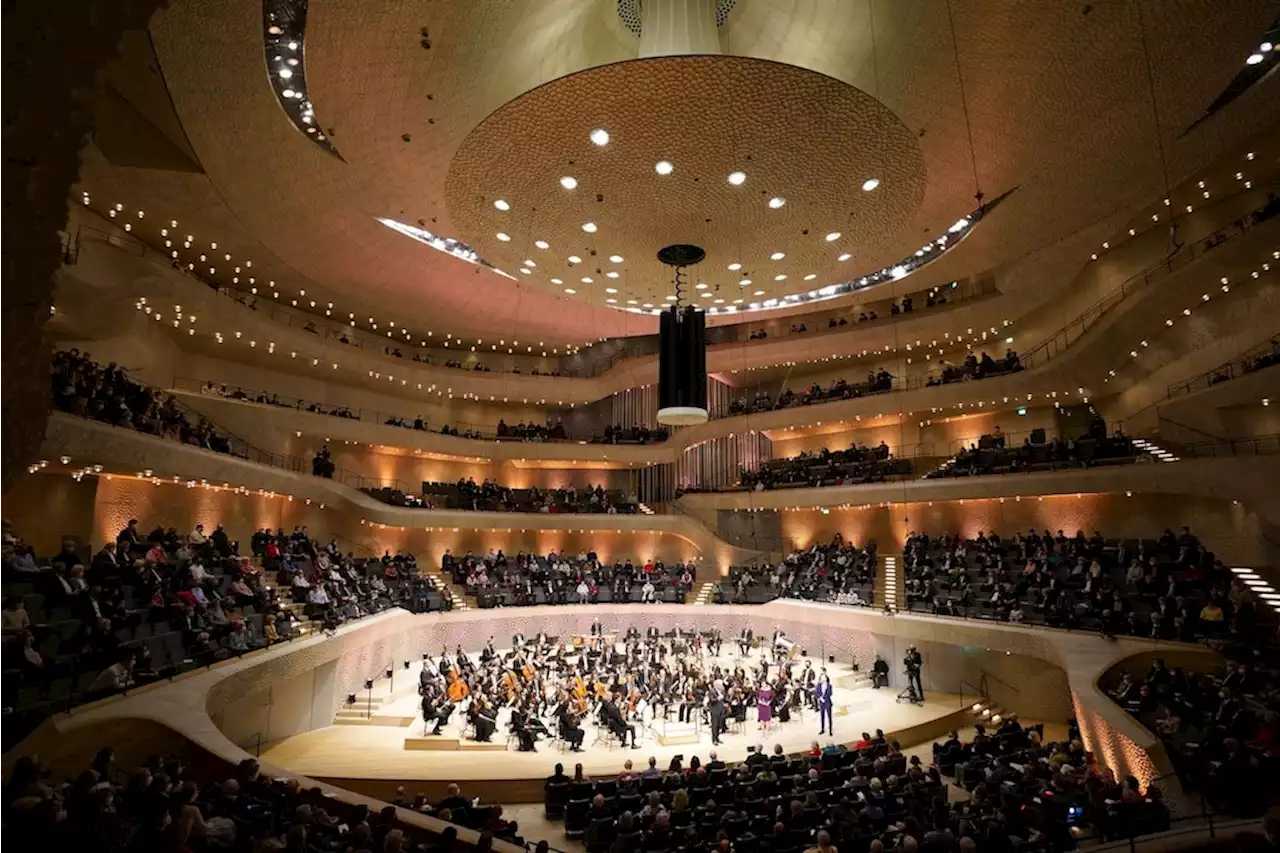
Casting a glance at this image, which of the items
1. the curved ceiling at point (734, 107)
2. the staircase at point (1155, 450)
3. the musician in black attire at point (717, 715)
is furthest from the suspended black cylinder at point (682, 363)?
the staircase at point (1155, 450)

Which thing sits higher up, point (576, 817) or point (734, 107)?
point (734, 107)

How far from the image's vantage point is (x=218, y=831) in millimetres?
6453

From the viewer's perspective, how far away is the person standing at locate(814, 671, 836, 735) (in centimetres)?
1568

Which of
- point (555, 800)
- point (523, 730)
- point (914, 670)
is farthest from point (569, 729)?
point (914, 670)

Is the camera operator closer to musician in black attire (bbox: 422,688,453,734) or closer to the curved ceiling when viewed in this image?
the curved ceiling

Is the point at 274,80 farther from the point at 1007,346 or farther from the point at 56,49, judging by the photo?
the point at 1007,346

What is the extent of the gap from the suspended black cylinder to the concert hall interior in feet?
0.34

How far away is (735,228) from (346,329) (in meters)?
22.3

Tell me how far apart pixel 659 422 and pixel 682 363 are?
7.58 ft

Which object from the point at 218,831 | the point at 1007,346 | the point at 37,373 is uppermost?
the point at 1007,346

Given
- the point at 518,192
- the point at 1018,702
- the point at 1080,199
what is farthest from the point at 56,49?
the point at 1018,702

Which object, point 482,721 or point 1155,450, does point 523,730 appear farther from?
point 1155,450

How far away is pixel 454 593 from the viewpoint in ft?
82.2

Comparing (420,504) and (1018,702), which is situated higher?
(420,504)
